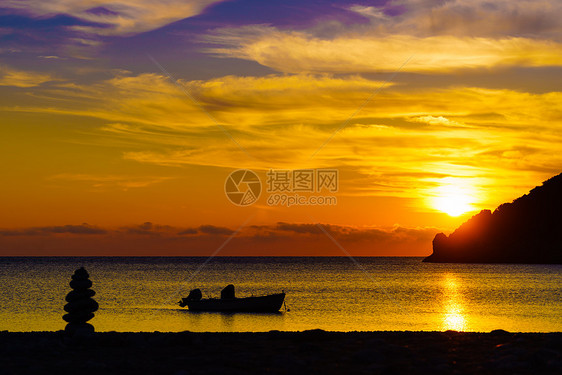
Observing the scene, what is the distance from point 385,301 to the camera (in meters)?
75.1

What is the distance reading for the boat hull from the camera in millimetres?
61188

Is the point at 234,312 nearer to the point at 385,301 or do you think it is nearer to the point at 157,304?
the point at 157,304
